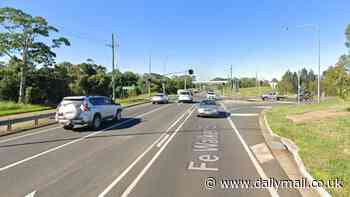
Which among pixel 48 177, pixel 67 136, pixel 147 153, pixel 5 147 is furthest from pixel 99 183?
pixel 67 136

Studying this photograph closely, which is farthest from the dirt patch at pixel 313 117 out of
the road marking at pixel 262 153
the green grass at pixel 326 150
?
the road marking at pixel 262 153

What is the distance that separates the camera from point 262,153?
9.99 metres

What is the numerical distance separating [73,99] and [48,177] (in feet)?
32.4

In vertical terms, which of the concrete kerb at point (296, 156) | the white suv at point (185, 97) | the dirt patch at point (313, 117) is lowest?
the concrete kerb at point (296, 156)

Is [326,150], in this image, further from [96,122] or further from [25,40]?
[25,40]

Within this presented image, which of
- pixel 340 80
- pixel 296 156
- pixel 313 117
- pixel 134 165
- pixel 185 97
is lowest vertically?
pixel 134 165

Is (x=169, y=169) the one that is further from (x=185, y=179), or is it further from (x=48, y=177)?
(x=48, y=177)

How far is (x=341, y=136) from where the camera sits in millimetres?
11547

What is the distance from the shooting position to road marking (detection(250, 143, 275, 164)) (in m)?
9.13

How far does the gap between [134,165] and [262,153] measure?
14.2 ft

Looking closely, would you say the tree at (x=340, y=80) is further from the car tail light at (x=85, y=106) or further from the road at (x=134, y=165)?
the car tail light at (x=85, y=106)

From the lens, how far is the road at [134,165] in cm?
642

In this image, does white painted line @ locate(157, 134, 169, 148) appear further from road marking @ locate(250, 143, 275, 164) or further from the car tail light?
the car tail light


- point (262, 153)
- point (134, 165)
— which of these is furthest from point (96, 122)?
point (262, 153)
